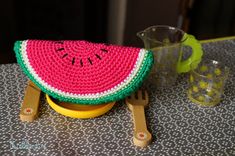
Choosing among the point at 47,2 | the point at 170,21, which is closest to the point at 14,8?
the point at 47,2

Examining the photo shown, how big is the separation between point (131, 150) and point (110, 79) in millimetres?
122

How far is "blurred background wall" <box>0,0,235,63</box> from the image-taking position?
1.63m

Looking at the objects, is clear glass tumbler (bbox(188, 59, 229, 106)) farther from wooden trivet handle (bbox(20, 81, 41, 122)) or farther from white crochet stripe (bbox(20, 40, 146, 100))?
wooden trivet handle (bbox(20, 81, 41, 122))

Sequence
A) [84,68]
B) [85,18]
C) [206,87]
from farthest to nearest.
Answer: [85,18]
[206,87]
[84,68]

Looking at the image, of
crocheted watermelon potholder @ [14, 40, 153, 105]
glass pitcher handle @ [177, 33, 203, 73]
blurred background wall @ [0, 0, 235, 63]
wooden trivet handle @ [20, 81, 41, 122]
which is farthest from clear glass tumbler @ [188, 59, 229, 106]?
blurred background wall @ [0, 0, 235, 63]

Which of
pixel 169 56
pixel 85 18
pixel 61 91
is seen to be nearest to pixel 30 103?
pixel 61 91

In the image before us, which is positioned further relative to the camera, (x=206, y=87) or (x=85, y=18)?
(x=85, y=18)

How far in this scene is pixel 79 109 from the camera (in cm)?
68

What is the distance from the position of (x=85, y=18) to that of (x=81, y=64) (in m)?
1.07

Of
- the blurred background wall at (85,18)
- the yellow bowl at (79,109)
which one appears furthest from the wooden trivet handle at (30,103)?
the blurred background wall at (85,18)

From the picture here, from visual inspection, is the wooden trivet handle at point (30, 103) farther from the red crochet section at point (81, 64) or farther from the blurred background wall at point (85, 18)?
the blurred background wall at point (85, 18)

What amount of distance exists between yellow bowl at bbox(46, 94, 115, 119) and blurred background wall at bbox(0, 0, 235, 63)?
101 centimetres

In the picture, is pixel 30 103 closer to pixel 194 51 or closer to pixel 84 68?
pixel 84 68

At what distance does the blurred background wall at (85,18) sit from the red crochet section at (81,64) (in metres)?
1.02
